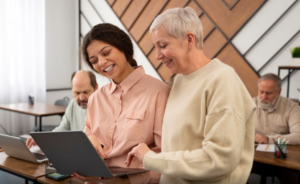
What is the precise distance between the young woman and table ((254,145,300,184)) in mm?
1130

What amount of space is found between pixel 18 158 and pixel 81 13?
5.04 metres

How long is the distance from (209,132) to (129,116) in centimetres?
44

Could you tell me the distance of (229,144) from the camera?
104 centimetres

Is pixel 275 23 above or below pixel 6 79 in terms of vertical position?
below

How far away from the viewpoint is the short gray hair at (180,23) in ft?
3.80

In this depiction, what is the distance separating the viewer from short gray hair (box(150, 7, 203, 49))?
1.16m

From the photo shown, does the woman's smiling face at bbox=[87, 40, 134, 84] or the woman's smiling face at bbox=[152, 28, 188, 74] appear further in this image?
the woman's smiling face at bbox=[87, 40, 134, 84]

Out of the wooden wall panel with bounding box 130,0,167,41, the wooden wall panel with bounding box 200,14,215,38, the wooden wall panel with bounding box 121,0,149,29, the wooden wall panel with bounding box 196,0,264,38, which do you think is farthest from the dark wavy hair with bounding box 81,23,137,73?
the wooden wall panel with bounding box 121,0,149,29

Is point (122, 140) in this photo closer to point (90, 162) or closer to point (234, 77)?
point (90, 162)

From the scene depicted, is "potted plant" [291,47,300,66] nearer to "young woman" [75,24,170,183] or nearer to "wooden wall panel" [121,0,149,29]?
"wooden wall panel" [121,0,149,29]

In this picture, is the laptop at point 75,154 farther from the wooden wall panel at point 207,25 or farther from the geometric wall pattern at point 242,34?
the wooden wall panel at point 207,25

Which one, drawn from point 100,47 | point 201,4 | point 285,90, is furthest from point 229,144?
point 201,4

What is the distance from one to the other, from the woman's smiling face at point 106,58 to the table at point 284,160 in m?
1.31

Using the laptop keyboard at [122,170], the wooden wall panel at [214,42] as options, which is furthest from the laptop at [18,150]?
the wooden wall panel at [214,42]
